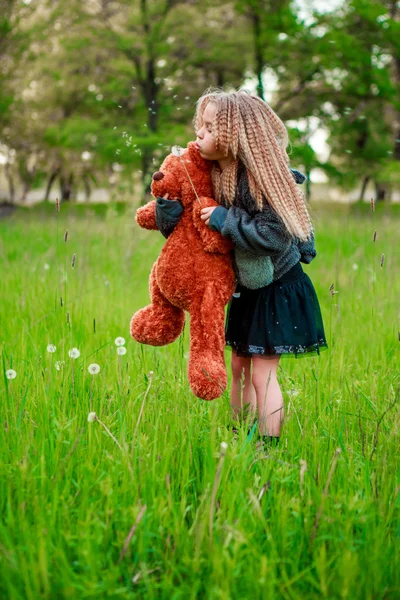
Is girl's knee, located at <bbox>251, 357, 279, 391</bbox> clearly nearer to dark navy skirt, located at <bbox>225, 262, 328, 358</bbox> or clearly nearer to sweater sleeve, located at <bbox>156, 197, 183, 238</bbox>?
dark navy skirt, located at <bbox>225, 262, 328, 358</bbox>

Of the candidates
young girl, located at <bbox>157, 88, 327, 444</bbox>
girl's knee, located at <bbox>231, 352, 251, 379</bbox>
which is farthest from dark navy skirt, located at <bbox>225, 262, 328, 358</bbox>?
girl's knee, located at <bbox>231, 352, 251, 379</bbox>

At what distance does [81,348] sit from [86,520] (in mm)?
1697

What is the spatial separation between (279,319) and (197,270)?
16.2 inches

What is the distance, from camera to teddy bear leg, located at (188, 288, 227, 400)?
2.07 metres

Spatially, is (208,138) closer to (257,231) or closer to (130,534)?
(257,231)

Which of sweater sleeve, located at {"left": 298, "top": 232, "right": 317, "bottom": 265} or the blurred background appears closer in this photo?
sweater sleeve, located at {"left": 298, "top": 232, "right": 317, "bottom": 265}

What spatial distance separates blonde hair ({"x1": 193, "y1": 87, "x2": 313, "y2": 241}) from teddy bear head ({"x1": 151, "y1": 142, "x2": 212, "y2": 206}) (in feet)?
0.18

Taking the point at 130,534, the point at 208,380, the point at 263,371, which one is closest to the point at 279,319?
the point at 263,371

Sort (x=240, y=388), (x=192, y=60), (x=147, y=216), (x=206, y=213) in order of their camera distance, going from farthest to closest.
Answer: (x=192, y=60)
(x=240, y=388)
(x=147, y=216)
(x=206, y=213)

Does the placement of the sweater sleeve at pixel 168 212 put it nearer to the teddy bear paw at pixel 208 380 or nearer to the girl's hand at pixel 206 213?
the girl's hand at pixel 206 213

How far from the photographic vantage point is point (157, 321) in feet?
7.73

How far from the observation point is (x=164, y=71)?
753 inches

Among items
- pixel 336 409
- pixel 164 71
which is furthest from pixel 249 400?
pixel 164 71

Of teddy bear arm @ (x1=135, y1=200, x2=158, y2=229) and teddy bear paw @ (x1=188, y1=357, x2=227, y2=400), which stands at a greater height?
teddy bear arm @ (x1=135, y1=200, x2=158, y2=229)
